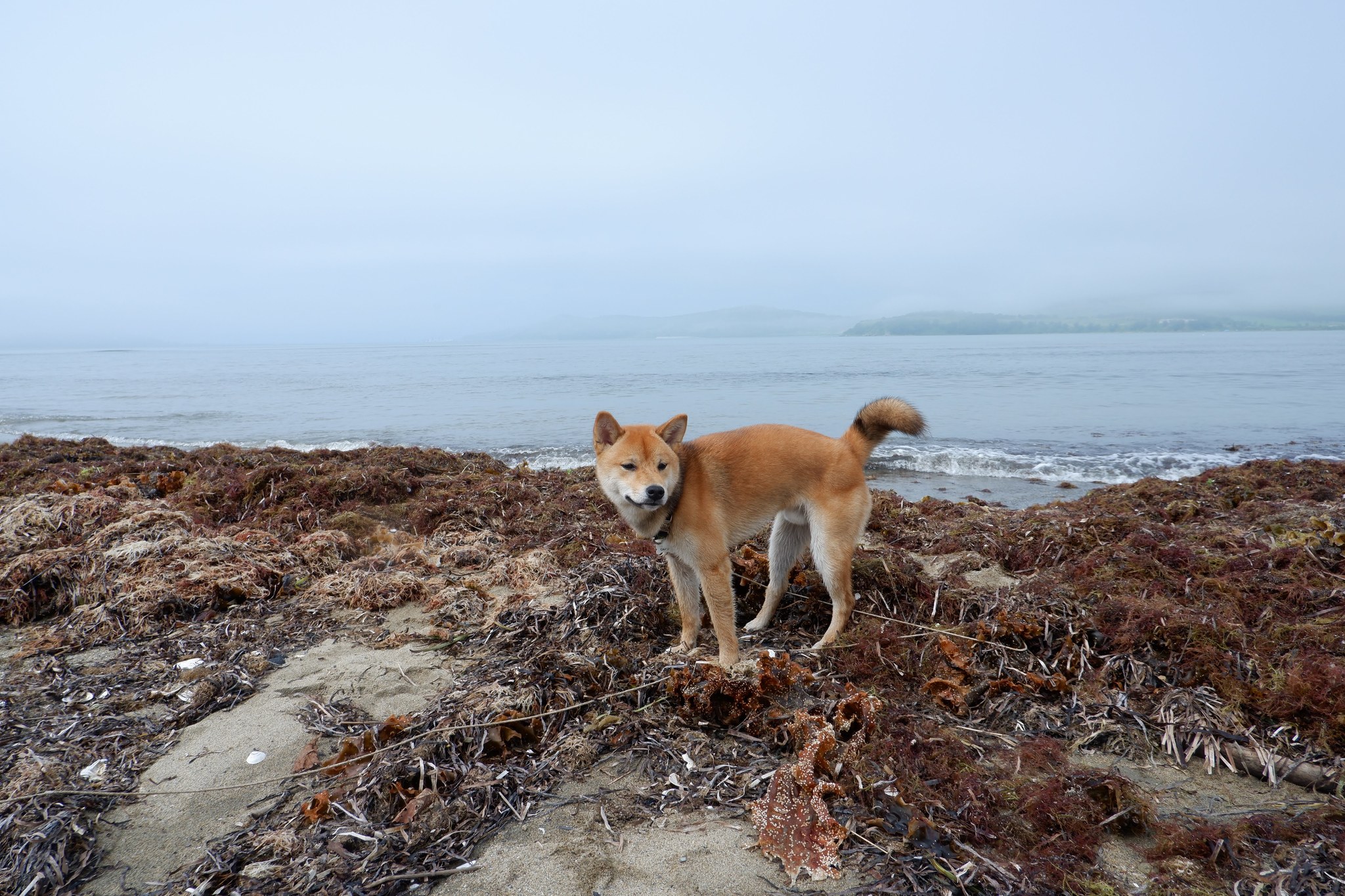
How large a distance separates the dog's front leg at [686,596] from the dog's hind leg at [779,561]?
0.69m

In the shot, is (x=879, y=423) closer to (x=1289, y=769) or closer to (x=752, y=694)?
(x=752, y=694)

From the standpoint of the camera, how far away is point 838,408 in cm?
2480

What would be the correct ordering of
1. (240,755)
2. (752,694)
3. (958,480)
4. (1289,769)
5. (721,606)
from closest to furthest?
(1289,769)
(240,755)
(752,694)
(721,606)
(958,480)

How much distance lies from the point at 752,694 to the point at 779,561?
74.4 inches

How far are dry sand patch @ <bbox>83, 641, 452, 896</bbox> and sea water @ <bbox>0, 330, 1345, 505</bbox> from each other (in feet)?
34.9

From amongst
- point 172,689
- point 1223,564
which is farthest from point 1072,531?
point 172,689

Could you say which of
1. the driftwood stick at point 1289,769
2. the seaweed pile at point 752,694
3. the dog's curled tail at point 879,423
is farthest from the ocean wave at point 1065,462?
the driftwood stick at point 1289,769

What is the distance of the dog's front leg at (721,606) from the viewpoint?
464 centimetres

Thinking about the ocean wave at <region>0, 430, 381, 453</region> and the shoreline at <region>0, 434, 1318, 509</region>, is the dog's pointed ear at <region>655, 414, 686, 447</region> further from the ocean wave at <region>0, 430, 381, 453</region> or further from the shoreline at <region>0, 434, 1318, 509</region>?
the ocean wave at <region>0, 430, 381, 453</region>

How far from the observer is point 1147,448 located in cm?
1650

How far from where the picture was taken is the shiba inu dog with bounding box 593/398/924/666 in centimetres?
465

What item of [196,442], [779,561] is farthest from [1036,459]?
[196,442]

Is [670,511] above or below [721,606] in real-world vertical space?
above

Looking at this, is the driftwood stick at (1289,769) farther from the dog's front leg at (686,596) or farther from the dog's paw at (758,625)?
the dog's front leg at (686,596)
